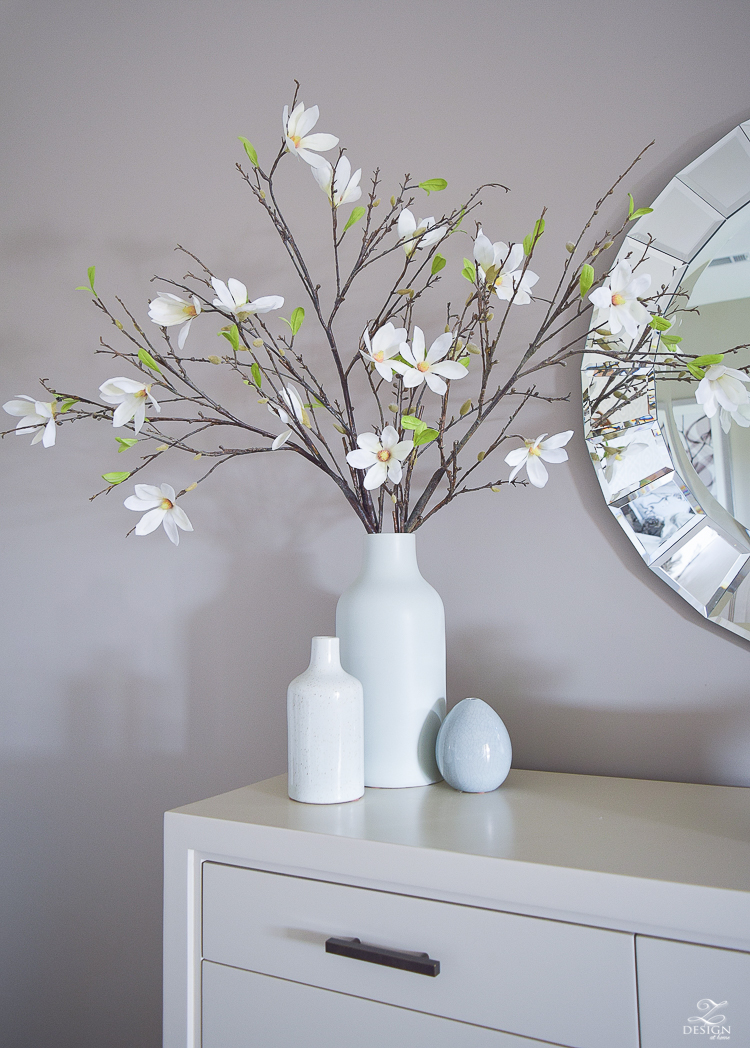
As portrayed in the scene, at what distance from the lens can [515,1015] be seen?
2.23 ft

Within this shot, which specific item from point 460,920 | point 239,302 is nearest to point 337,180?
point 239,302

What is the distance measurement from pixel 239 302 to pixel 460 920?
2.33 ft

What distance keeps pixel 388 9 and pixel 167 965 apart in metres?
1.46

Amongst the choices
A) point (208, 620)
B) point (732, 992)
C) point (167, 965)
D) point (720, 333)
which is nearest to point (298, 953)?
point (167, 965)

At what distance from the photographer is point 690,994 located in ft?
2.04

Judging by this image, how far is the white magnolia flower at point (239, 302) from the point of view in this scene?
0.88m

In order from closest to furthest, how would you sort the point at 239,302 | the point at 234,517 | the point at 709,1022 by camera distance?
the point at 709,1022
the point at 239,302
the point at 234,517

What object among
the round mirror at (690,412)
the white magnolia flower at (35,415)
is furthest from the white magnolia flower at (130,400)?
the round mirror at (690,412)

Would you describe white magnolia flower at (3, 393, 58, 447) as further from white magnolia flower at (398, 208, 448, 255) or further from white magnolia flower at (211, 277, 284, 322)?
white magnolia flower at (398, 208, 448, 255)

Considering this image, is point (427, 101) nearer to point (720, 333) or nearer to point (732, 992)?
point (720, 333)

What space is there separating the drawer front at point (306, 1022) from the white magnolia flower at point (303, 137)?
922mm

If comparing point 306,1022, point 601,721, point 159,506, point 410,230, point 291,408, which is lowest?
point 306,1022

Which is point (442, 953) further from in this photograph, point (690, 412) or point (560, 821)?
point (690, 412)

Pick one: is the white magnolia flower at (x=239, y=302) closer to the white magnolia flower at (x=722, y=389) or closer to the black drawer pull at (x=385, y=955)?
the white magnolia flower at (x=722, y=389)
